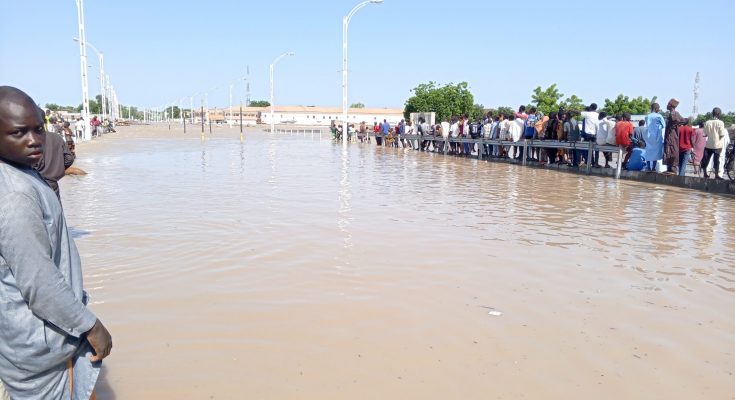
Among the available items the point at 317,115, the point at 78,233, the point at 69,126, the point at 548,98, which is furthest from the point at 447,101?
the point at 78,233

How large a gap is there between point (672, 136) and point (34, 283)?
1590cm

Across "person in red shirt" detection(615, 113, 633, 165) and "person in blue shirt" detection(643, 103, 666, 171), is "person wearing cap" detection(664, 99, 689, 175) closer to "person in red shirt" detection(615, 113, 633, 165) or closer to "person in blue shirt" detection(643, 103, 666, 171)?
"person in blue shirt" detection(643, 103, 666, 171)

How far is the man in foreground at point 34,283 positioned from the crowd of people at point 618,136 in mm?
14963

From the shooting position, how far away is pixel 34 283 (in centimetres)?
218

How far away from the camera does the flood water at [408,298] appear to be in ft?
12.8

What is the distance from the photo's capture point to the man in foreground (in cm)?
216

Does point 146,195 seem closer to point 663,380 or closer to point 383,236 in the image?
point 383,236

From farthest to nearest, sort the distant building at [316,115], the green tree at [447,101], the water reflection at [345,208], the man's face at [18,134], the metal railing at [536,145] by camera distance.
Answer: the distant building at [316,115] → the green tree at [447,101] → the metal railing at [536,145] → the water reflection at [345,208] → the man's face at [18,134]

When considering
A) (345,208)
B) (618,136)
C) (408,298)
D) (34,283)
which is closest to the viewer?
(34,283)

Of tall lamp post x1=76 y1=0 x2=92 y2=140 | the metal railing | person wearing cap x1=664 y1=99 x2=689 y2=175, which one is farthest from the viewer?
tall lamp post x1=76 y1=0 x2=92 y2=140

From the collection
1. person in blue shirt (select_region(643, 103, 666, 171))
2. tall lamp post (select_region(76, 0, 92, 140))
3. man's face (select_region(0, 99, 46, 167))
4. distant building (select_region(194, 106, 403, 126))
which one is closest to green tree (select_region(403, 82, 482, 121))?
distant building (select_region(194, 106, 403, 126))

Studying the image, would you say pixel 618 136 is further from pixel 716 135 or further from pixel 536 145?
pixel 536 145

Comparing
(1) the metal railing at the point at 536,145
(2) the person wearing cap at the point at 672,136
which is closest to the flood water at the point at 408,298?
(2) the person wearing cap at the point at 672,136

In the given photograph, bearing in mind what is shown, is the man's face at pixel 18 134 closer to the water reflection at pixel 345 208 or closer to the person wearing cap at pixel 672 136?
the water reflection at pixel 345 208
